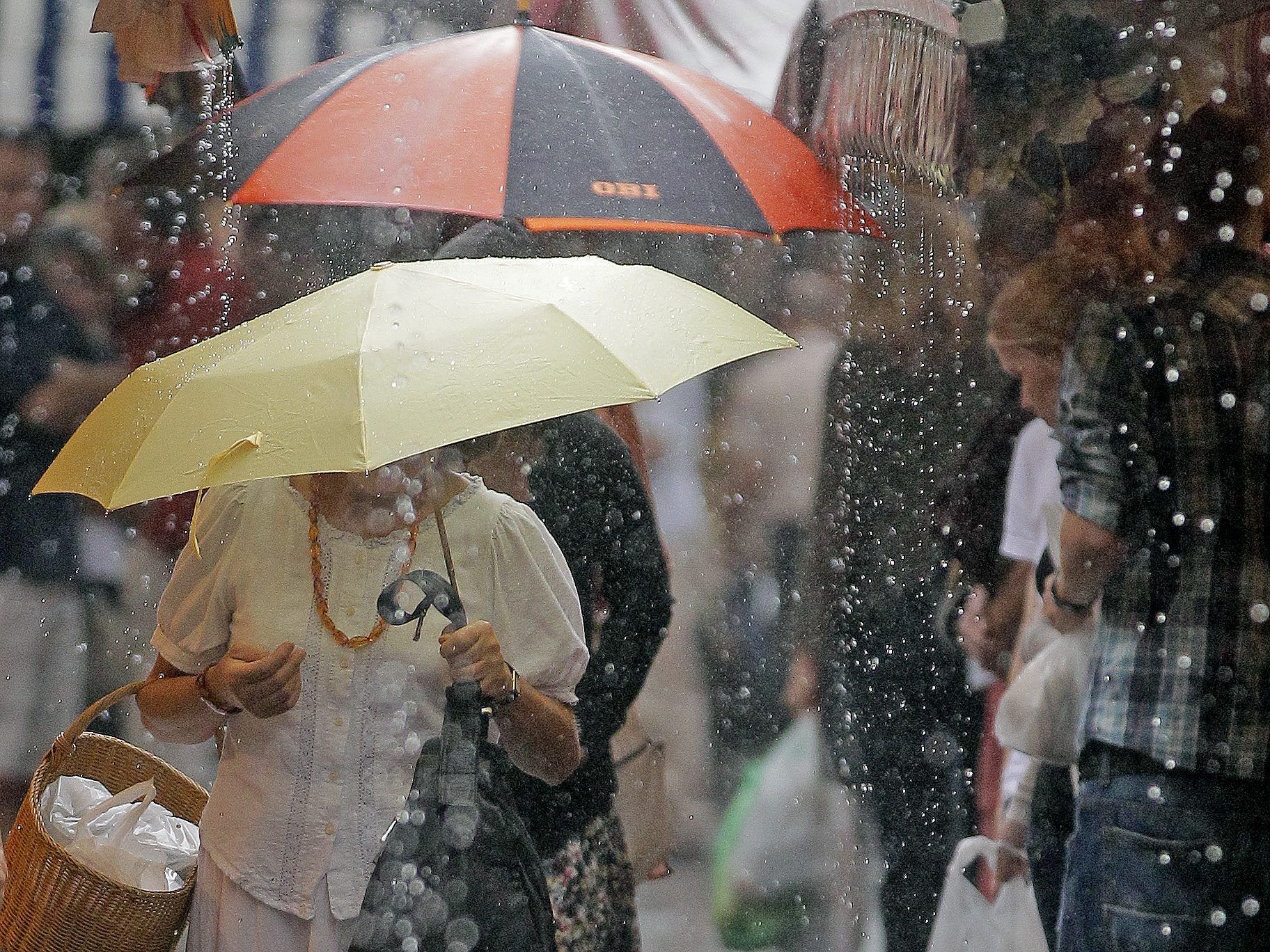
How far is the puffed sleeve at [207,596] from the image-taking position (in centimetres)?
107

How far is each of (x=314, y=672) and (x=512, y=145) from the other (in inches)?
18.1

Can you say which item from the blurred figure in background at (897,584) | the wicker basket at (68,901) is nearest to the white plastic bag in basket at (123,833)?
the wicker basket at (68,901)

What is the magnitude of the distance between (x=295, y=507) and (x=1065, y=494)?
60cm

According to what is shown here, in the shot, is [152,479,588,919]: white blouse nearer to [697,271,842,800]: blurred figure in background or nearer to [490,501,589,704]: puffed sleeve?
[490,501,589,704]: puffed sleeve

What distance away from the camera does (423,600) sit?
1046 millimetres

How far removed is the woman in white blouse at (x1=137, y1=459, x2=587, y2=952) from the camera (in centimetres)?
105

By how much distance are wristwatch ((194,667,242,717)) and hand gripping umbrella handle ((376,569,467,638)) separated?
14 centimetres

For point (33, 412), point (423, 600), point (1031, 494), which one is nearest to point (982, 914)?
point (1031, 494)

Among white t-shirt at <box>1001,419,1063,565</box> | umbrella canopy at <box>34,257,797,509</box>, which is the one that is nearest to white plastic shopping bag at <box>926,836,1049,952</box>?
white t-shirt at <box>1001,419,1063,565</box>

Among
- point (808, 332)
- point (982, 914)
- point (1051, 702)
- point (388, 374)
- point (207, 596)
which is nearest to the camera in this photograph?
point (388, 374)

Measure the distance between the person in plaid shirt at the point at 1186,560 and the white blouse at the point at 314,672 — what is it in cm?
47

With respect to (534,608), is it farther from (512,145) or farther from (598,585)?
(512,145)

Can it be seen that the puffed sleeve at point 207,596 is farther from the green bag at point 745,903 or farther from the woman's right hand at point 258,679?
the green bag at point 745,903

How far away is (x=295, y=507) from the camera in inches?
41.6
